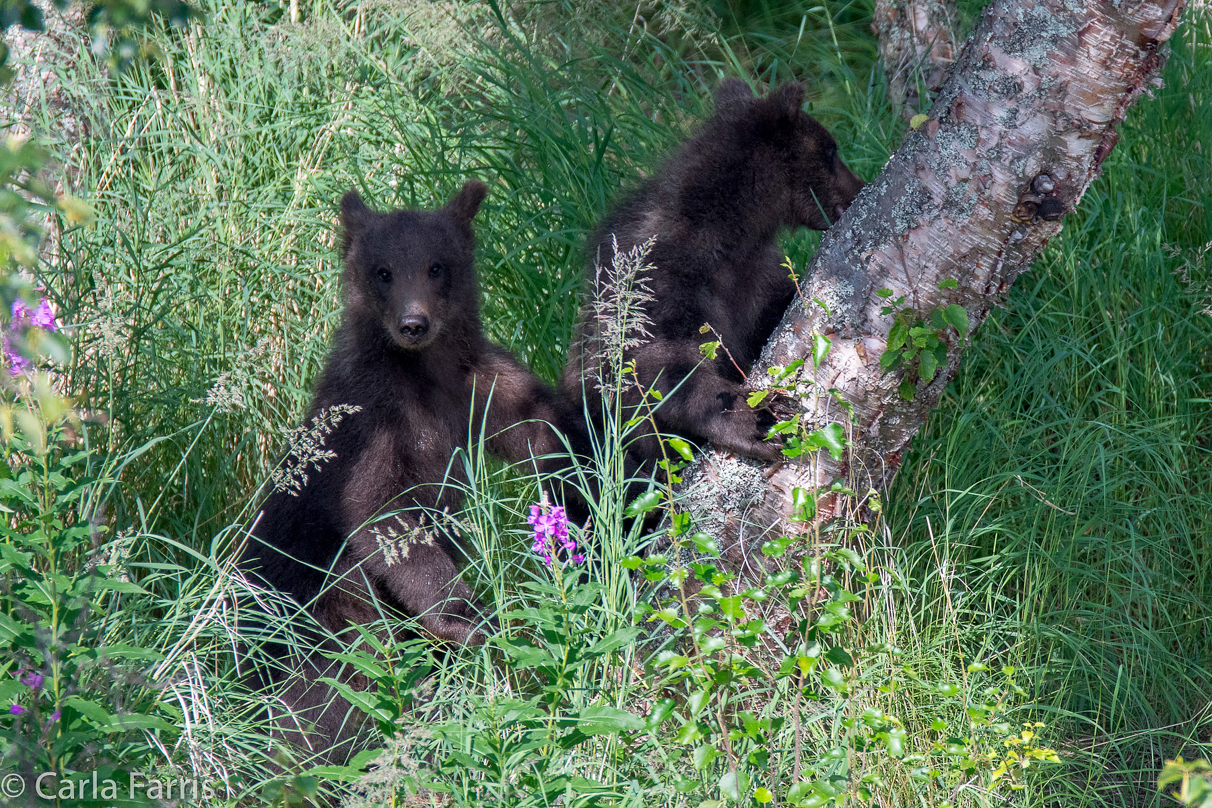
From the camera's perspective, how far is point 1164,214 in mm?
4441

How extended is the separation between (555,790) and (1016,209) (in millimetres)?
1915

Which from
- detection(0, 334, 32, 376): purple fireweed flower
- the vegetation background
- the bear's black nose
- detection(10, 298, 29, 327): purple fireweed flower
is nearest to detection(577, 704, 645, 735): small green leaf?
the vegetation background

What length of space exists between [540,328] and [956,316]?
2.07 m

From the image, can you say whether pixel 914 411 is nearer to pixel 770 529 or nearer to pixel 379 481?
pixel 770 529

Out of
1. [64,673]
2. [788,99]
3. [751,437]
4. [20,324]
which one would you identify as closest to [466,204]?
[788,99]

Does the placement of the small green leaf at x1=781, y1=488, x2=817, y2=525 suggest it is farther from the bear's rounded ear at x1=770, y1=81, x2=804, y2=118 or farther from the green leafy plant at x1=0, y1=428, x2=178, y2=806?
the bear's rounded ear at x1=770, y1=81, x2=804, y2=118

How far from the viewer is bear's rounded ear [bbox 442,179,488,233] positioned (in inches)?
155

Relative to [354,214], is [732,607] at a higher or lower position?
lower

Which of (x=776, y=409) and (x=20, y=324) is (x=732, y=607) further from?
(x=20, y=324)

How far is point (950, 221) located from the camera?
2.90 m

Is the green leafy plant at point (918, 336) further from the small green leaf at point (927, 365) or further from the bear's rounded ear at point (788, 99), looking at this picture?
the bear's rounded ear at point (788, 99)

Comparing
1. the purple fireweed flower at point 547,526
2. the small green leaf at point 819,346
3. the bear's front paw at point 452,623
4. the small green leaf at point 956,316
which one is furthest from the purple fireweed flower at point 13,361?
the small green leaf at point 956,316

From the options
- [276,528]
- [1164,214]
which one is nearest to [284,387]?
[276,528]

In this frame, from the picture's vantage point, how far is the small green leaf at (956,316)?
2865mm
